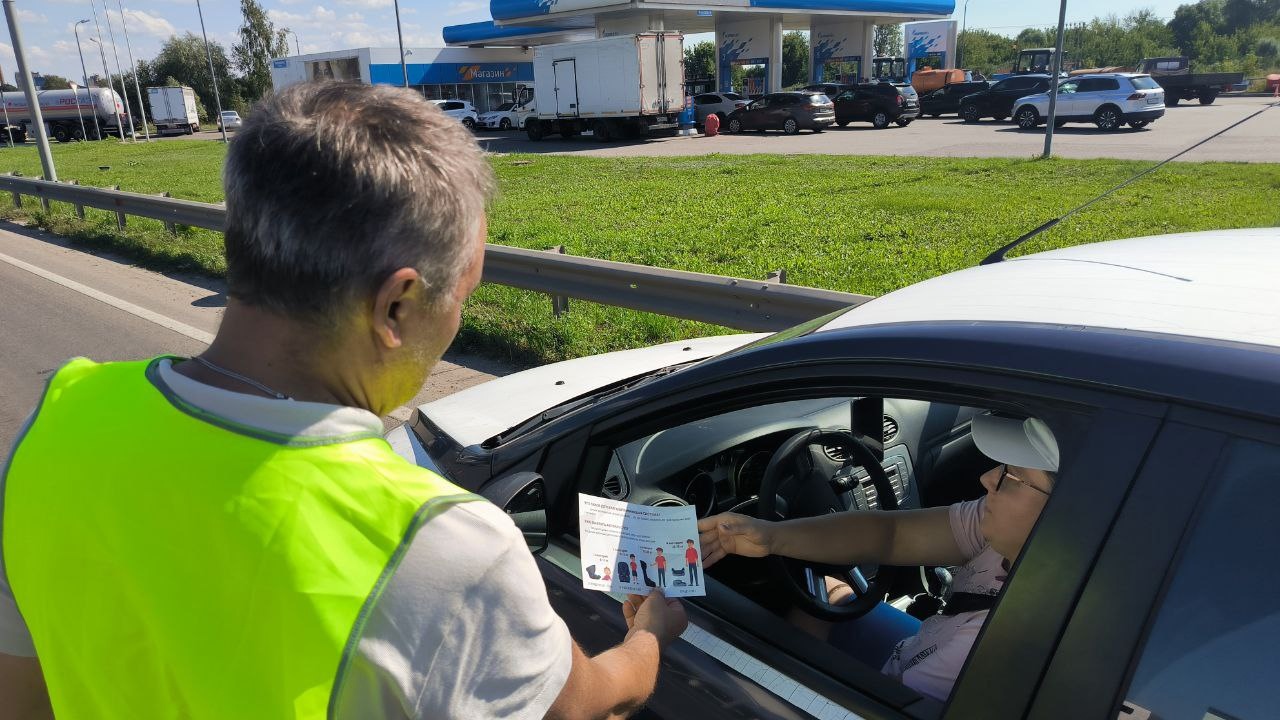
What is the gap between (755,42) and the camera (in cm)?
4241

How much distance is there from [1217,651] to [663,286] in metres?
4.82

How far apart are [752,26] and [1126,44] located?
43768 millimetres

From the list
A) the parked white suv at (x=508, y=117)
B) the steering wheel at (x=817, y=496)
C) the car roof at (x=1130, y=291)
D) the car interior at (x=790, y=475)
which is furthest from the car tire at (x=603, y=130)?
the car roof at (x=1130, y=291)

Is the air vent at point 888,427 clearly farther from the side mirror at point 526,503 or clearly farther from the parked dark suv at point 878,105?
the parked dark suv at point 878,105

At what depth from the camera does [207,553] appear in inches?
41.5

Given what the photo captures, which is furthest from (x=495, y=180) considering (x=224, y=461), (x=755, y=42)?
(x=755, y=42)

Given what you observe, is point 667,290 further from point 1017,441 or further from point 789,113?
point 789,113

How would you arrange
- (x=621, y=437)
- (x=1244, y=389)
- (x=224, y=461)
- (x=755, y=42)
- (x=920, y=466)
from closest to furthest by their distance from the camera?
(x=224, y=461)
(x=1244, y=389)
(x=621, y=437)
(x=920, y=466)
(x=755, y=42)

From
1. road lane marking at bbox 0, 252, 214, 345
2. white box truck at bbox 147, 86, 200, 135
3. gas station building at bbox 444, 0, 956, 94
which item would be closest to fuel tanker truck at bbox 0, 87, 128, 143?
white box truck at bbox 147, 86, 200, 135

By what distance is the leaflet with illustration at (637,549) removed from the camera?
1876mm

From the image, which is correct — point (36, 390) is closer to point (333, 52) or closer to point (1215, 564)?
point (1215, 564)

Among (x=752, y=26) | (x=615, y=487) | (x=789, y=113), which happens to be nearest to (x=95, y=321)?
(x=615, y=487)

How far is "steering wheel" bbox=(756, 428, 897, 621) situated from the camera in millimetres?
2186

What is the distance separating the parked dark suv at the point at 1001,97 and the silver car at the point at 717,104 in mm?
7871
